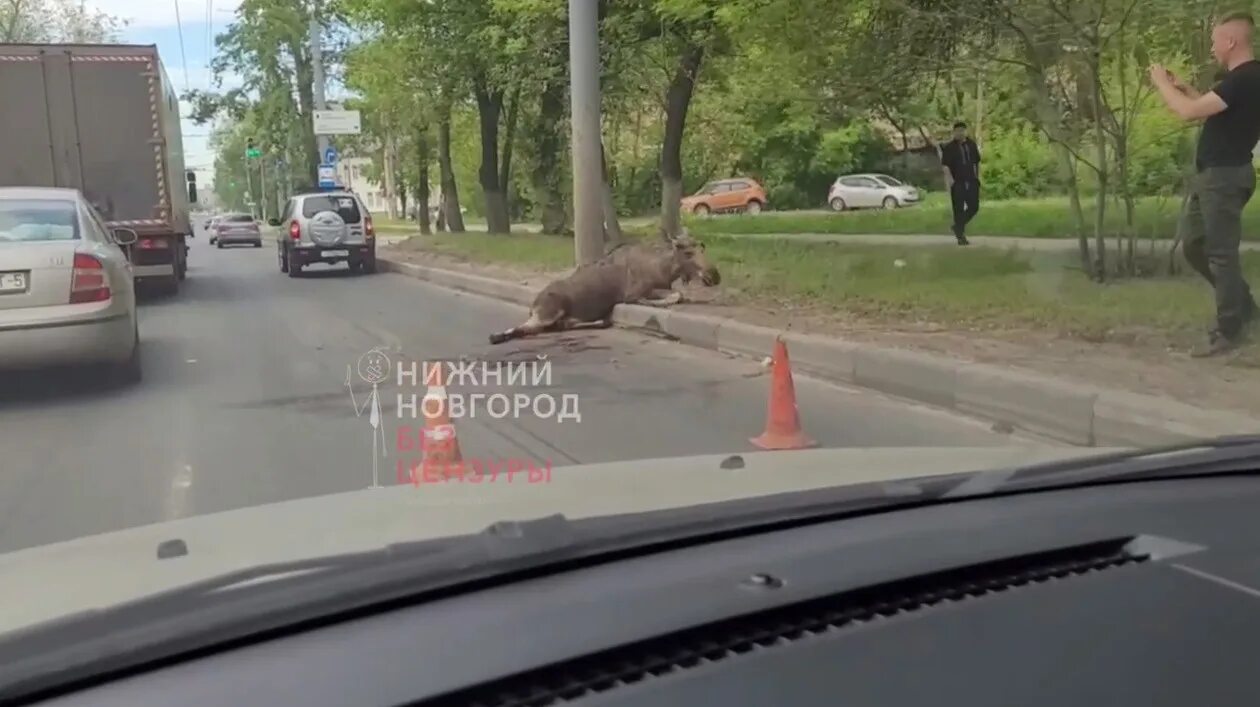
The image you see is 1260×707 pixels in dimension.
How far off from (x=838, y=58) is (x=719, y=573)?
1372cm

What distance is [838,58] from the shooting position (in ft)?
49.6

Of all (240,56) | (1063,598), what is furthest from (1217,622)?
(240,56)

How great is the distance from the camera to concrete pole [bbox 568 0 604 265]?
15.8 metres

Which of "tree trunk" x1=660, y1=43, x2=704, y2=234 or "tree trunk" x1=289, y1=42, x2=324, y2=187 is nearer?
"tree trunk" x1=660, y1=43, x2=704, y2=234

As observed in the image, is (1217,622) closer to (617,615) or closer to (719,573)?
(719,573)

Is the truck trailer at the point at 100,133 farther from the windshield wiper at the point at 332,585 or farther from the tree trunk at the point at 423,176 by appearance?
the tree trunk at the point at 423,176

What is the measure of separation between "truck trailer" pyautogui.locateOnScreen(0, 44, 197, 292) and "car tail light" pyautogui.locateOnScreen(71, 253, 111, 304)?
31.5 feet

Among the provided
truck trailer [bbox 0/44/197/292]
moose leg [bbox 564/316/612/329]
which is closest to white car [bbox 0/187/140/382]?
moose leg [bbox 564/316/612/329]

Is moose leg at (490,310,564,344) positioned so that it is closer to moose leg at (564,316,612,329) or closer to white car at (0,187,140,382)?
moose leg at (564,316,612,329)

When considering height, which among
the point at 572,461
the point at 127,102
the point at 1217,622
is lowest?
the point at 572,461

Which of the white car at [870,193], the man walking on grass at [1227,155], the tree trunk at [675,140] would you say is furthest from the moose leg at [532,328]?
the white car at [870,193]

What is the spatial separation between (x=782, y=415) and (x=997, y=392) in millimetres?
1665

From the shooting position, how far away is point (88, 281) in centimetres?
892

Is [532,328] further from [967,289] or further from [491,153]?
[491,153]
